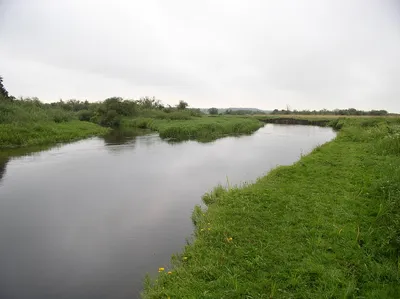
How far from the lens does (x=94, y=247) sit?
23.3ft

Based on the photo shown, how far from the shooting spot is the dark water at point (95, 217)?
5.86 meters

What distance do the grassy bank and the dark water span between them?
3.80ft

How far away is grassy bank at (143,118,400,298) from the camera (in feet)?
14.5

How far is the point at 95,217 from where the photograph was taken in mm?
8891

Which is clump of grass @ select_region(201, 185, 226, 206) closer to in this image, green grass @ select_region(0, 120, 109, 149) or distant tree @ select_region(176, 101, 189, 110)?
green grass @ select_region(0, 120, 109, 149)

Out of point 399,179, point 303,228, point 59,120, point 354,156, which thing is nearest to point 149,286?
point 303,228

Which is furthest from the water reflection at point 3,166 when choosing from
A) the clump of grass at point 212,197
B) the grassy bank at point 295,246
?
the grassy bank at point 295,246

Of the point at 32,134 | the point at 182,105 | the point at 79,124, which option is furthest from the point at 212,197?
the point at 182,105

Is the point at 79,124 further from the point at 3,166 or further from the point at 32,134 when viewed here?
the point at 3,166

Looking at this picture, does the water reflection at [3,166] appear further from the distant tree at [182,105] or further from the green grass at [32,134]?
the distant tree at [182,105]

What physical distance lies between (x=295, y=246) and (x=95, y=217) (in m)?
6.49

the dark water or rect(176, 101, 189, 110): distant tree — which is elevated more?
rect(176, 101, 189, 110): distant tree

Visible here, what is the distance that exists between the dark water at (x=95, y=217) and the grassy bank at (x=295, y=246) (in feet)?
3.80

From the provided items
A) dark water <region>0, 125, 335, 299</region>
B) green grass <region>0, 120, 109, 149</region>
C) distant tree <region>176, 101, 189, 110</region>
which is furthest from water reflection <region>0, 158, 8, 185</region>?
distant tree <region>176, 101, 189, 110</region>
